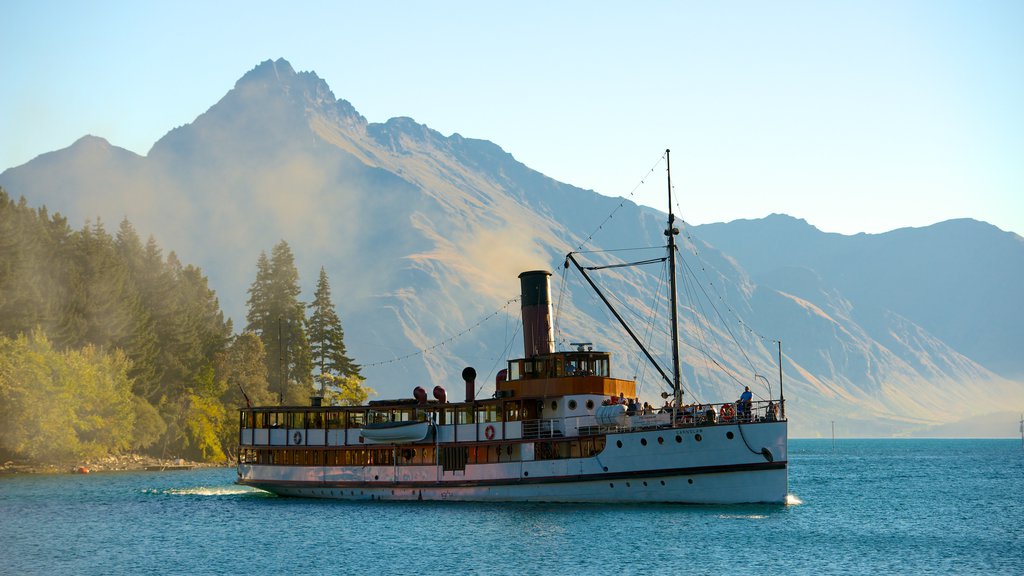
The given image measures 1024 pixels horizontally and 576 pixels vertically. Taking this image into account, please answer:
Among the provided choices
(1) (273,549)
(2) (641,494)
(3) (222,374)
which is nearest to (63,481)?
(3) (222,374)

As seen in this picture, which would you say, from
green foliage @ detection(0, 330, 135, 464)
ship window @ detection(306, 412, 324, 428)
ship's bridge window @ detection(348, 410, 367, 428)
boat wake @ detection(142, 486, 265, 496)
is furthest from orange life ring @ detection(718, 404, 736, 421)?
green foliage @ detection(0, 330, 135, 464)

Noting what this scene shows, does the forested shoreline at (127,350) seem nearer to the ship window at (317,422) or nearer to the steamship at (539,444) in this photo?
the ship window at (317,422)

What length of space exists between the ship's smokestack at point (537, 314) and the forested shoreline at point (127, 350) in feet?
88.7

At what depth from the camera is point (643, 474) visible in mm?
55375

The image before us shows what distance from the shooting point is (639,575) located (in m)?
41.1

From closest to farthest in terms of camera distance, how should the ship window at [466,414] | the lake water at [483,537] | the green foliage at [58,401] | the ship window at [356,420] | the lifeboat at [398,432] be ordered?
the lake water at [483,537]
the lifeboat at [398,432]
the ship window at [466,414]
the ship window at [356,420]
the green foliage at [58,401]

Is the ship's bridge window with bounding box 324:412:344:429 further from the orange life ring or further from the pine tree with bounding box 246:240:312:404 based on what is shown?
the pine tree with bounding box 246:240:312:404

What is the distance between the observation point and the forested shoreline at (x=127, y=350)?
289 ft

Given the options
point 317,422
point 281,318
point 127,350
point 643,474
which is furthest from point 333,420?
point 281,318

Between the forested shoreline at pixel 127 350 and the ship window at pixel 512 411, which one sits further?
the forested shoreline at pixel 127 350

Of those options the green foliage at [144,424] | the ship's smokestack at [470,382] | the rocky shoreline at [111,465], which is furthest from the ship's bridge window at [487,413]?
Result: the green foliage at [144,424]

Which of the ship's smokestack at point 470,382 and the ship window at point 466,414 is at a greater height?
the ship's smokestack at point 470,382

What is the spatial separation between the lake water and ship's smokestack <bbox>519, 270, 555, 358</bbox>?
30.0 ft

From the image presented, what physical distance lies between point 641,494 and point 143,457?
64.3m
